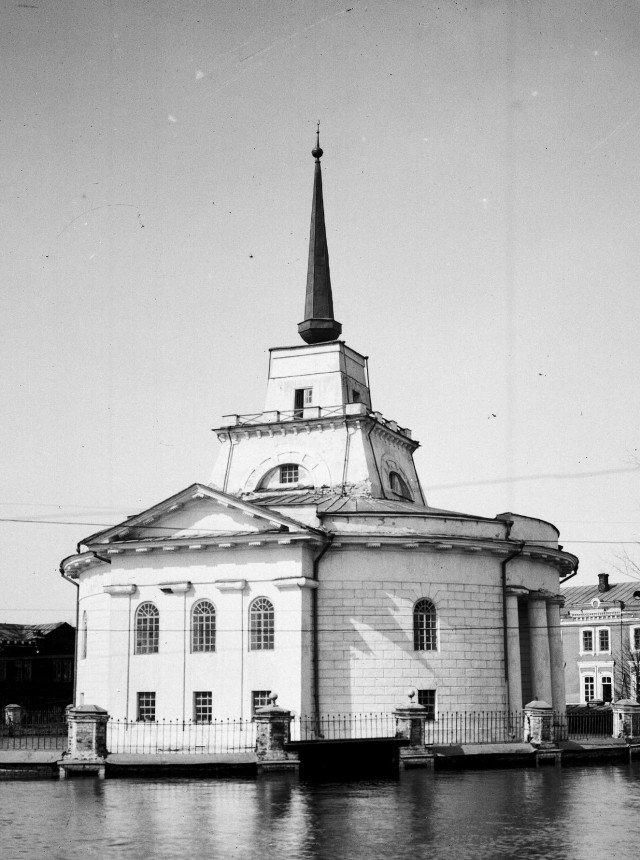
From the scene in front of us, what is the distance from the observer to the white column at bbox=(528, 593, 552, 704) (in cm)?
4056

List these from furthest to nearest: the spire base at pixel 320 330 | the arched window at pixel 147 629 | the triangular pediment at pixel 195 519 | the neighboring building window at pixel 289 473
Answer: the spire base at pixel 320 330
the neighboring building window at pixel 289 473
the arched window at pixel 147 629
the triangular pediment at pixel 195 519

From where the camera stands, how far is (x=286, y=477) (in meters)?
44.9

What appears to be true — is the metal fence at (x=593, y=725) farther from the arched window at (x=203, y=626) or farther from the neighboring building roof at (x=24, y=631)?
the neighboring building roof at (x=24, y=631)

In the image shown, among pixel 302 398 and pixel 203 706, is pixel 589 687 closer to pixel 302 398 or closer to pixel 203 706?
pixel 302 398

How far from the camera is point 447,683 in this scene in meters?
36.8

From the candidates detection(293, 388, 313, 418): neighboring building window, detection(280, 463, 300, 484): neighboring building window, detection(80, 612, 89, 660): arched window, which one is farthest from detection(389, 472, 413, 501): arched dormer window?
detection(80, 612, 89, 660): arched window

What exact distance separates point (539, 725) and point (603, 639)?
1698 inches

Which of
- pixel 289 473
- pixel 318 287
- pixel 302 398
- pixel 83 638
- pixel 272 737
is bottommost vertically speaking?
pixel 272 737

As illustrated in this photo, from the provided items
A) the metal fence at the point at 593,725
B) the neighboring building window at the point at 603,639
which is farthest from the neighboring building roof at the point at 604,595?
the metal fence at the point at 593,725

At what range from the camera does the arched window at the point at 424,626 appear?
1452 inches

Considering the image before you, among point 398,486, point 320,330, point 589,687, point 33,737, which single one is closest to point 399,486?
point 398,486

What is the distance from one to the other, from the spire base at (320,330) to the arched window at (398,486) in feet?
21.8

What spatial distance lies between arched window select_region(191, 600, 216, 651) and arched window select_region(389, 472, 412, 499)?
442 inches

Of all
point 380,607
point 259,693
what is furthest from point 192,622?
point 380,607
